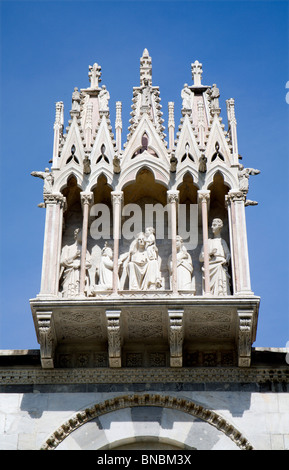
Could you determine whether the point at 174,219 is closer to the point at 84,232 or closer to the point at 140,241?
the point at 140,241

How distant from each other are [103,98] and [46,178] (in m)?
1.99

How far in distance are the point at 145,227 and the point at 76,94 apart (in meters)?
2.53

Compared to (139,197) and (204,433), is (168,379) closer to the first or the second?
(204,433)

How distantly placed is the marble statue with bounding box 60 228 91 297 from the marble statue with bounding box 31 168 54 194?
2.64 ft

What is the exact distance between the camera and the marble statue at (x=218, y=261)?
15.2m

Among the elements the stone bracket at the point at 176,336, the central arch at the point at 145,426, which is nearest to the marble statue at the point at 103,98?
the stone bracket at the point at 176,336

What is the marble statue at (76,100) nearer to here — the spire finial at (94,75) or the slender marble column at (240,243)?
the spire finial at (94,75)

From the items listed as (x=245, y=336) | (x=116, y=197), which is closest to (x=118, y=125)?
(x=116, y=197)

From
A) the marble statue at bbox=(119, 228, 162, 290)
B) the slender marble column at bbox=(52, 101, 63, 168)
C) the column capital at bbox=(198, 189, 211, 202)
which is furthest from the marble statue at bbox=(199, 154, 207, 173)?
the slender marble column at bbox=(52, 101, 63, 168)

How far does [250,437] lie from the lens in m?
14.0

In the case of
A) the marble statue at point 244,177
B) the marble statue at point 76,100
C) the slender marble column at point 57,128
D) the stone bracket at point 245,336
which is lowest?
the stone bracket at point 245,336

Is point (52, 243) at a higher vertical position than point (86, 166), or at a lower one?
lower

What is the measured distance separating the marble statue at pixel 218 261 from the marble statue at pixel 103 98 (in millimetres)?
2653

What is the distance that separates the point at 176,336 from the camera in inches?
572
